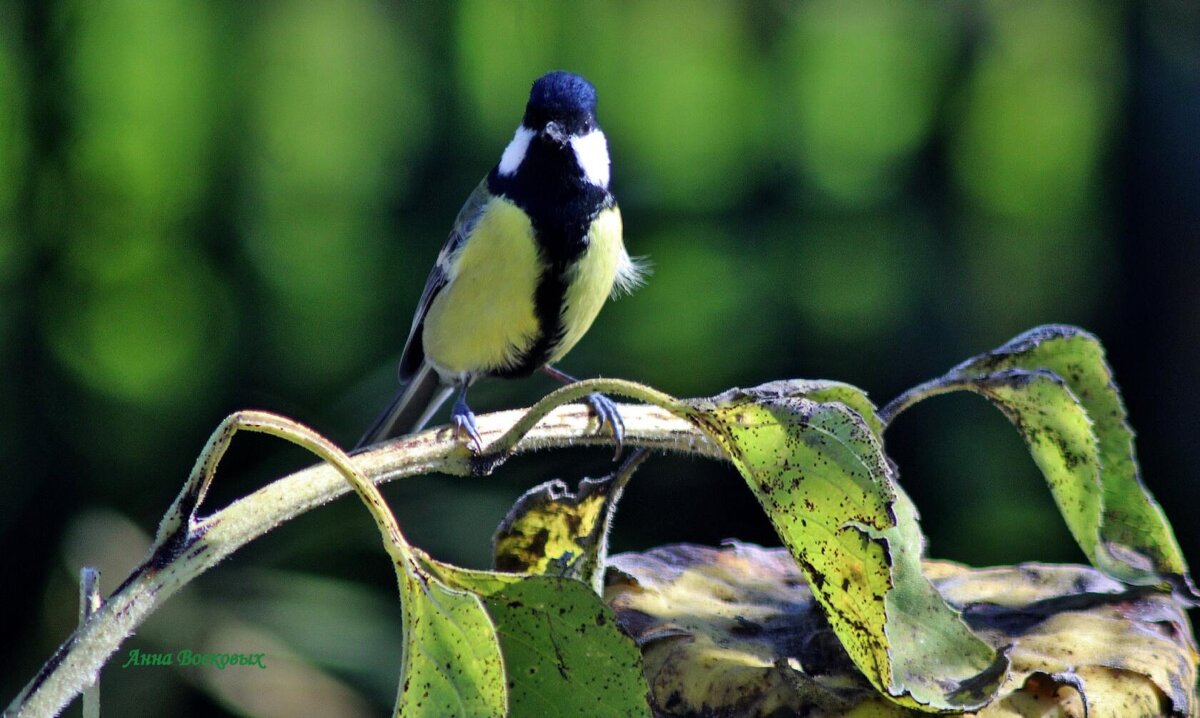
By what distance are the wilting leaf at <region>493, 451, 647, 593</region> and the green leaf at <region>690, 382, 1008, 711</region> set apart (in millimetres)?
167

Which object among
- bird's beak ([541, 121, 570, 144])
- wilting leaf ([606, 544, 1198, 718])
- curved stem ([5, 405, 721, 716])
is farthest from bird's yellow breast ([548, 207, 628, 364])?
curved stem ([5, 405, 721, 716])

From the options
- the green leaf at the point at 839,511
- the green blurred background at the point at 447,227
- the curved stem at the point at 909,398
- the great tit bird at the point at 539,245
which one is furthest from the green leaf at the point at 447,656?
the green blurred background at the point at 447,227

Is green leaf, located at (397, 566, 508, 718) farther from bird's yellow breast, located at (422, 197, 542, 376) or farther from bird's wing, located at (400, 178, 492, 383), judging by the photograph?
bird's wing, located at (400, 178, 492, 383)

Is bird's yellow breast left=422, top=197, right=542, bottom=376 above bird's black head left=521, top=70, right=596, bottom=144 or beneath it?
beneath

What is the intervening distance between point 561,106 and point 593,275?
0.69 feet

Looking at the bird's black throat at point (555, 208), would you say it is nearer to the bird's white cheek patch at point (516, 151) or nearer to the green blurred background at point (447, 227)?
the bird's white cheek patch at point (516, 151)

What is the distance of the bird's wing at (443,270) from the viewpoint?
1.61 metres

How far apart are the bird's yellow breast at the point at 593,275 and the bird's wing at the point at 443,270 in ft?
0.61

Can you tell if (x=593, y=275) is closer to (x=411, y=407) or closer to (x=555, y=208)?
(x=555, y=208)

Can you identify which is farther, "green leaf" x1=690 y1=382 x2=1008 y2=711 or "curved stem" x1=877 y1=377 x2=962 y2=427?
"curved stem" x1=877 y1=377 x2=962 y2=427

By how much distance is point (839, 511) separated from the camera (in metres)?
0.53

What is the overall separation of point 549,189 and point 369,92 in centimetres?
128

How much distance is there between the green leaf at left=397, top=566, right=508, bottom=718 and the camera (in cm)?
44

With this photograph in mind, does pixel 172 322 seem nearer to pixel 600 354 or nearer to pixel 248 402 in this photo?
pixel 248 402
